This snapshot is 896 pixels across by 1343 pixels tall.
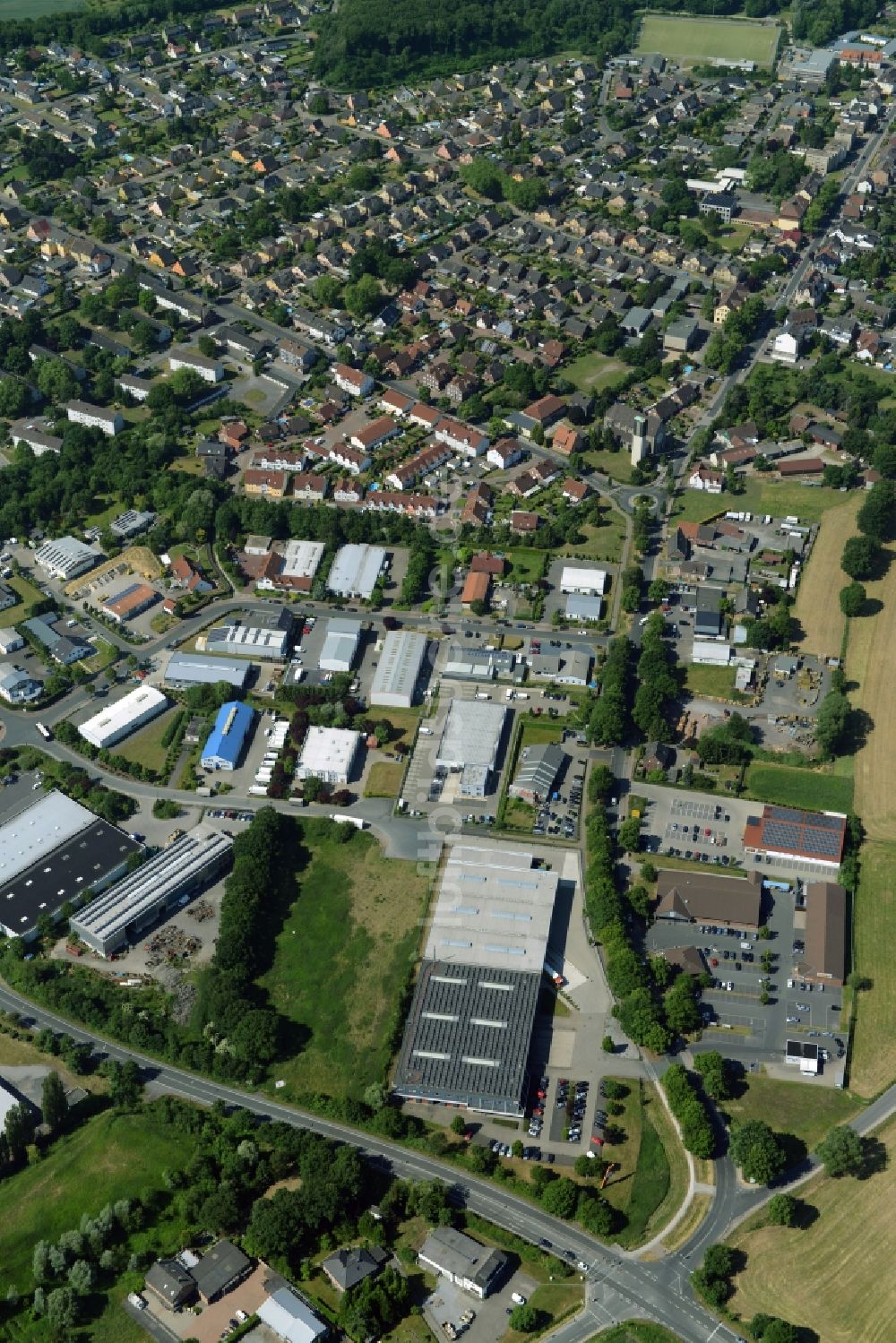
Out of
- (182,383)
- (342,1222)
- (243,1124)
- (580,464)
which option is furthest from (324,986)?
(182,383)

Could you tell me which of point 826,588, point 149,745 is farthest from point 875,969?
point 149,745

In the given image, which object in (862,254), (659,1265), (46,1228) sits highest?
(862,254)

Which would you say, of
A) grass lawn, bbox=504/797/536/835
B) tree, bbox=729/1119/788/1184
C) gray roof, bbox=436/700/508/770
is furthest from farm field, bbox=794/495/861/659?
tree, bbox=729/1119/788/1184

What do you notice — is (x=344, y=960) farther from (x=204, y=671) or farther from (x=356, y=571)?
(x=356, y=571)

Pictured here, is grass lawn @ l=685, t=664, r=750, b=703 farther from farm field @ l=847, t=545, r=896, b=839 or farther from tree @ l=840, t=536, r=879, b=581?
tree @ l=840, t=536, r=879, b=581

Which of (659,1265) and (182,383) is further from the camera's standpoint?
(182,383)

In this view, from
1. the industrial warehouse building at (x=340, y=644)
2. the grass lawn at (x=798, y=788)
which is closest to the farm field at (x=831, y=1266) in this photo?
the grass lawn at (x=798, y=788)

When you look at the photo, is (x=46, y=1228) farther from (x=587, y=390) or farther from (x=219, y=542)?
(x=587, y=390)
